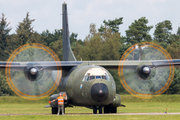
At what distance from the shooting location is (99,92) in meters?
18.4

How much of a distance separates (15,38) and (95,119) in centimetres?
5473

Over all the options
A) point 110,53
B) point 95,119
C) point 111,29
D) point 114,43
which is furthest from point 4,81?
point 111,29

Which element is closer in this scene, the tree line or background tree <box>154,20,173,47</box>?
the tree line

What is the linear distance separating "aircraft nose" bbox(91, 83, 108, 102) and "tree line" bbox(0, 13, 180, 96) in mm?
29190

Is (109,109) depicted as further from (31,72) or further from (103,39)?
(103,39)

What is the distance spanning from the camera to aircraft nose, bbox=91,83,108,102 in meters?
18.4

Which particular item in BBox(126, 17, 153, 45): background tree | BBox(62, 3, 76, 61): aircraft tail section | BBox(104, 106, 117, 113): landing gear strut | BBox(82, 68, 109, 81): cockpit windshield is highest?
BBox(126, 17, 153, 45): background tree

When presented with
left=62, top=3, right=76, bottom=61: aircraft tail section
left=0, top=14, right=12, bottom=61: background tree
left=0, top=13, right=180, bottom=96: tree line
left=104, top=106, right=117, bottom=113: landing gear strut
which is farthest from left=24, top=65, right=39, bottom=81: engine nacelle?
left=0, top=14, right=12, bottom=61: background tree

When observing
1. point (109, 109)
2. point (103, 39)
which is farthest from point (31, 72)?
point (103, 39)

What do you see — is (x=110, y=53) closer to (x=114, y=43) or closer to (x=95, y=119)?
(x=114, y=43)

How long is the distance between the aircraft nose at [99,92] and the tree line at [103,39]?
29190mm

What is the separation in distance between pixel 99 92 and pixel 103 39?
5770 centimetres

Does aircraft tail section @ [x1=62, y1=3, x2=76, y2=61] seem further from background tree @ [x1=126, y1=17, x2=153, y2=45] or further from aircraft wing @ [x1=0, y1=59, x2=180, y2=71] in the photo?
background tree @ [x1=126, y1=17, x2=153, y2=45]

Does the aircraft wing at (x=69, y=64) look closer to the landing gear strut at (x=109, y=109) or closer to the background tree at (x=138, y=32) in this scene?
the landing gear strut at (x=109, y=109)
